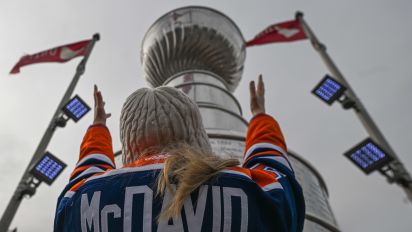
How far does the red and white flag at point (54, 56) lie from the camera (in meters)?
10.1

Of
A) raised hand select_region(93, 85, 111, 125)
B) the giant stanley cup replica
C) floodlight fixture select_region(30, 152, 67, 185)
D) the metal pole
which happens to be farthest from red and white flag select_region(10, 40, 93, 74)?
raised hand select_region(93, 85, 111, 125)

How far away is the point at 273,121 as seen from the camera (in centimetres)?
165

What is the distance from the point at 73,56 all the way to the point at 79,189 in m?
9.72

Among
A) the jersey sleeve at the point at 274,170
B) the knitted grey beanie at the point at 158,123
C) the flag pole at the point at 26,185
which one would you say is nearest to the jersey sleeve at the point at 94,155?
the knitted grey beanie at the point at 158,123

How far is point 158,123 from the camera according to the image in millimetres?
1675

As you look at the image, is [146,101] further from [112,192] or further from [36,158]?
[36,158]

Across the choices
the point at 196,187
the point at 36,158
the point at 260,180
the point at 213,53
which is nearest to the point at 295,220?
the point at 260,180

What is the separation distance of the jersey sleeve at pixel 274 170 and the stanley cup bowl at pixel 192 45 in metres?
9.74

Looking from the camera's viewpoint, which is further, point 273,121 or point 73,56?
point 73,56

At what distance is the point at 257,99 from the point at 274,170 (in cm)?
48

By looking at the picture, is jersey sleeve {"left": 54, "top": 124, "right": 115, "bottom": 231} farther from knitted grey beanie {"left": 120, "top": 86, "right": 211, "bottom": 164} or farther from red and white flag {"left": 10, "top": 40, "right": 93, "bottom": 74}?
red and white flag {"left": 10, "top": 40, "right": 93, "bottom": 74}

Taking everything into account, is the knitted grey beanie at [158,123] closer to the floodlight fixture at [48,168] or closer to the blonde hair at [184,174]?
the blonde hair at [184,174]

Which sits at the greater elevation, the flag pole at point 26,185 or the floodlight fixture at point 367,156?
the flag pole at point 26,185

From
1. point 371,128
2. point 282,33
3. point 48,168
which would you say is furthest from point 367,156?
point 282,33
